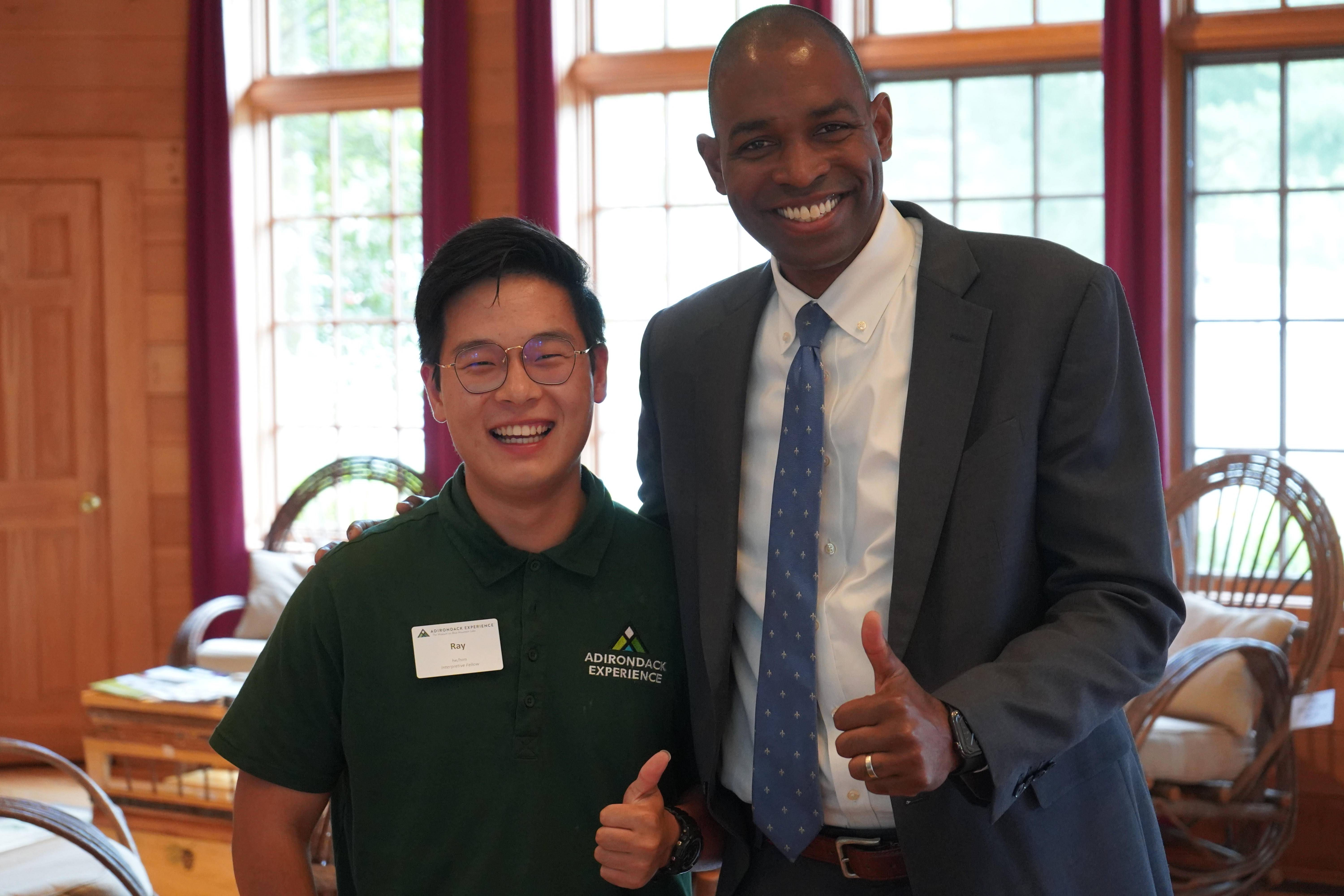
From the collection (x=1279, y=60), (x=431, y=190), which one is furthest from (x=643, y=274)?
(x=1279, y=60)

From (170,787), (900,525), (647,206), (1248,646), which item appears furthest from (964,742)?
(647,206)

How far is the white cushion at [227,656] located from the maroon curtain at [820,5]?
324 cm

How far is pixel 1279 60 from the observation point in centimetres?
409

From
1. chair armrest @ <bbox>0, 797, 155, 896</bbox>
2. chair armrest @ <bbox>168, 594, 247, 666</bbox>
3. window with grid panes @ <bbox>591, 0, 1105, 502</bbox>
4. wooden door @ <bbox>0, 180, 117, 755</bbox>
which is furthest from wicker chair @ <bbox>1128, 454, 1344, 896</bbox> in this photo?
wooden door @ <bbox>0, 180, 117, 755</bbox>

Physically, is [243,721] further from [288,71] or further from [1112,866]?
[288,71]

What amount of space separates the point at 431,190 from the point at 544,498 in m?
3.67

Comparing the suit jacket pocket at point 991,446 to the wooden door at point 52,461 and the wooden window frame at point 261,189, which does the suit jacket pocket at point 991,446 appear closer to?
the wooden window frame at point 261,189

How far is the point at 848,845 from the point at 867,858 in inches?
1.0

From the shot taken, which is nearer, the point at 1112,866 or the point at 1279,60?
the point at 1112,866

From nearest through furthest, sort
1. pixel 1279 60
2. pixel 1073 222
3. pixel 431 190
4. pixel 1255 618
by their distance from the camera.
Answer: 1. pixel 1255 618
2. pixel 1279 60
3. pixel 1073 222
4. pixel 431 190

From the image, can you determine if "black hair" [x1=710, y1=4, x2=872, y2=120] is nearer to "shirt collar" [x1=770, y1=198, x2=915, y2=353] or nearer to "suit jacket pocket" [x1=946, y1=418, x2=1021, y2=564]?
"shirt collar" [x1=770, y1=198, x2=915, y2=353]

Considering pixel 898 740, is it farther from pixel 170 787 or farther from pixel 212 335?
pixel 212 335

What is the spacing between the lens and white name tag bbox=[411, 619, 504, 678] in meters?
1.37

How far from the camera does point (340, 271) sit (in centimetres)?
543
